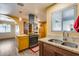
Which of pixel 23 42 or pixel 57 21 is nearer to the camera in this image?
pixel 57 21

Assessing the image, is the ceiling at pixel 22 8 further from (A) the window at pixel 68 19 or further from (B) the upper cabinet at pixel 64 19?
(A) the window at pixel 68 19

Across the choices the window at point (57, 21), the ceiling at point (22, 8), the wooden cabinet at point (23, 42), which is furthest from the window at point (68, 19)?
the wooden cabinet at point (23, 42)

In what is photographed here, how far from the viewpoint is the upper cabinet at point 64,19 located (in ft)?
6.61

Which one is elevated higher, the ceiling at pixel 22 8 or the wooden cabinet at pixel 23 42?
the ceiling at pixel 22 8

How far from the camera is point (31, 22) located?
374 cm

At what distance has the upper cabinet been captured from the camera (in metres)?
2.01

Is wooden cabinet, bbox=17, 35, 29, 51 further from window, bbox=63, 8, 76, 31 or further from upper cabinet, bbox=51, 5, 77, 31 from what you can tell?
window, bbox=63, 8, 76, 31

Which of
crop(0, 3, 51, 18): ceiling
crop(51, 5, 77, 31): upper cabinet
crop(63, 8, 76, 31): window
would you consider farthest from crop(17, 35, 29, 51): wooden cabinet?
crop(63, 8, 76, 31): window

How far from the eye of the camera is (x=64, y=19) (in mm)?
2322

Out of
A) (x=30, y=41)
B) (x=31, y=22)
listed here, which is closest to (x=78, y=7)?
(x=31, y=22)

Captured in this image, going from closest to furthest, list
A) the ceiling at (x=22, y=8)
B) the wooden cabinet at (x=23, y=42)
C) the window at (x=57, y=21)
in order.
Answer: the ceiling at (x=22, y=8), the window at (x=57, y=21), the wooden cabinet at (x=23, y=42)

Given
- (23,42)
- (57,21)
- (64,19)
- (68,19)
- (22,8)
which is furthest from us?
(23,42)

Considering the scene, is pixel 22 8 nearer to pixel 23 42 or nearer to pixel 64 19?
pixel 64 19

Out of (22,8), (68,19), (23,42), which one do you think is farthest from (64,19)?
(23,42)
